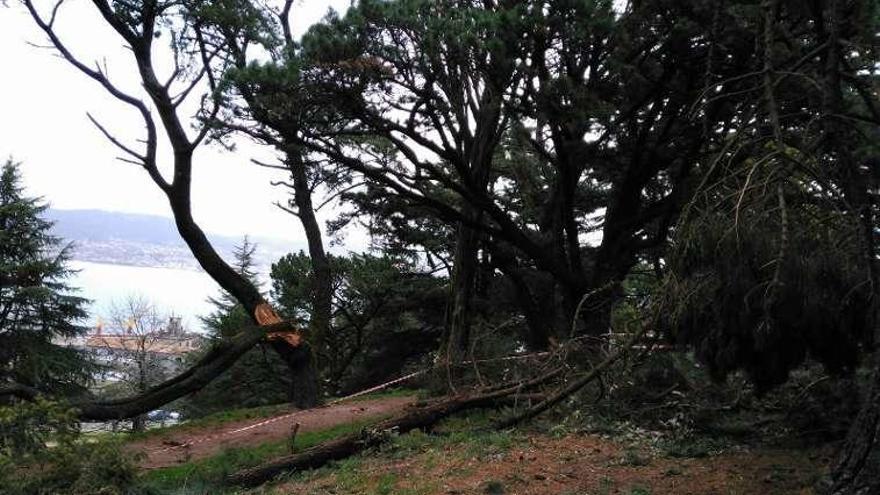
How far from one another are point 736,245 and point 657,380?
11.8 feet

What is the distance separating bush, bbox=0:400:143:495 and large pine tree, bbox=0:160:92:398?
14539mm

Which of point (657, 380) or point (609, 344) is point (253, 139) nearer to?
point (609, 344)

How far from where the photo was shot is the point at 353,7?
8.69 m

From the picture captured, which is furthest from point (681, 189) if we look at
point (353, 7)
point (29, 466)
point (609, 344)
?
point (29, 466)

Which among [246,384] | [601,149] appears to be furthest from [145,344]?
[601,149]

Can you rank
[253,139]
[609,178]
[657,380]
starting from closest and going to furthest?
1. [657,380]
2. [253,139]
3. [609,178]

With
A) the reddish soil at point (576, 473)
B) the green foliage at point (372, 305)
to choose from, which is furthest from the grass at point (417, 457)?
the green foliage at point (372, 305)

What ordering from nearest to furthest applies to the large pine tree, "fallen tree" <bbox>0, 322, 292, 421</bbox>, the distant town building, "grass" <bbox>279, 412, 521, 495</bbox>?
"grass" <bbox>279, 412, 521, 495</bbox>, "fallen tree" <bbox>0, 322, 292, 421</bbox>, the large pine tree, the distant town building

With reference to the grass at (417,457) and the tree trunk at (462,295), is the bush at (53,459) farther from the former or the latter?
the tree trunk at (462,295)

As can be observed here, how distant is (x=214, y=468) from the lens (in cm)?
767

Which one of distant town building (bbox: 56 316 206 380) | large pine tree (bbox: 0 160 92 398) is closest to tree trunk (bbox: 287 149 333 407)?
large pine tree (bbox: 0 160 92 398)

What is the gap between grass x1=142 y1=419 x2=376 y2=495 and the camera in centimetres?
645

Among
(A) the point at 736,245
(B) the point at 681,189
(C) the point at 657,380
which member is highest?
(B) the point at 681,189

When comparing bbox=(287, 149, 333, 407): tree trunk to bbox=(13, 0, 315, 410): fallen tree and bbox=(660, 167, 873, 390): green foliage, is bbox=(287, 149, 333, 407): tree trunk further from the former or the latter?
bbox=(660, 167, 873, 390): green foliage
